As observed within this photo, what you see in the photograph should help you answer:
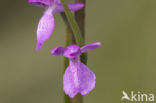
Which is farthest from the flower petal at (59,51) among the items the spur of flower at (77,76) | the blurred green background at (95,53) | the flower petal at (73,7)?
the blurred green background at (95,53)

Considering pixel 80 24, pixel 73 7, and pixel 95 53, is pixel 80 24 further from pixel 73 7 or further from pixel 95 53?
pixel 95 53

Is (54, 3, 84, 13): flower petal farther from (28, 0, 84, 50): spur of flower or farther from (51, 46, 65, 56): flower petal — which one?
(51, 46, 65, 56): flower petal

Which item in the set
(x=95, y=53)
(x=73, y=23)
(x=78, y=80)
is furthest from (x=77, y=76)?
(x=95, y=53)

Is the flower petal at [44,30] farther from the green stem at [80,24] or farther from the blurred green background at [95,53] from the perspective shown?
the blurred green background at [95,53]

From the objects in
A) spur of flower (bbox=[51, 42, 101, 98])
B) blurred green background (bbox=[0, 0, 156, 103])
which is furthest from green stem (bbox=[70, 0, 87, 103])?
blurred green background (bbox=[0, 0, 156, 103])

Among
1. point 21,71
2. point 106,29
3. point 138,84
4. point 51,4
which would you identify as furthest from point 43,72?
point 51,4

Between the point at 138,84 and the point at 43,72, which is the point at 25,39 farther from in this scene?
the point at 138,84
